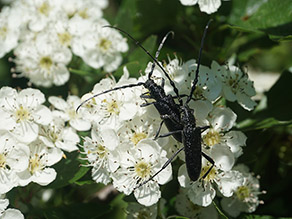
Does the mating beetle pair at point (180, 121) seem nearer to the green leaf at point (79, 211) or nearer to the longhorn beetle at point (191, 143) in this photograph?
the longhorn beetle at point (191, 143)

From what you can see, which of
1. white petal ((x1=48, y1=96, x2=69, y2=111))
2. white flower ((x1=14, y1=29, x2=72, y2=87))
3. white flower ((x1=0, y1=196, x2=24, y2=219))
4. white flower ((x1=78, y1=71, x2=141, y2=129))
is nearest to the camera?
white flower ((x1=0, y1=196, x2=24, y2=219))

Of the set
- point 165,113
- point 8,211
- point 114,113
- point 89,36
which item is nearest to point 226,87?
point 165,113

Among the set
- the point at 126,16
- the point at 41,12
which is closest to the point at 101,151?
the point at 126,16

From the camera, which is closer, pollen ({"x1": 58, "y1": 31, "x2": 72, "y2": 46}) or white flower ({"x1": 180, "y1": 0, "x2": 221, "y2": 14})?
white flower ({"x1": 180, "y1": 0, "x2": 221, "y2": 14})

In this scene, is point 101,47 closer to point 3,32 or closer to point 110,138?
point 3,32

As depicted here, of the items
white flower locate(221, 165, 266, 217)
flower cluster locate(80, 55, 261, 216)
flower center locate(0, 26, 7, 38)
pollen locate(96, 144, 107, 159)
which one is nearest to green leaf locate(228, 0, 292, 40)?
flower cluster locate(80, 55, 261, 216)

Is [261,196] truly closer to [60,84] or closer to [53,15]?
[60,84]

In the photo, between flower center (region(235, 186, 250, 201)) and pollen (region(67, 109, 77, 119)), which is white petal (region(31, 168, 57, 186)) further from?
flower center (region(235, 186, 250, 201))
